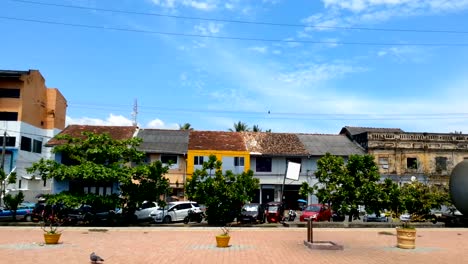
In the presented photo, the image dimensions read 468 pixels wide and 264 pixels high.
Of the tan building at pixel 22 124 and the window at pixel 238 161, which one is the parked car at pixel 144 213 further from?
the tan building at pixel 22 124

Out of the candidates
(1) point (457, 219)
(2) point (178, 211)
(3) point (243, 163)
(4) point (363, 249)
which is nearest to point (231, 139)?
(3) point (243, 163)

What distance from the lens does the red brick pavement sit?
13039 millimetres

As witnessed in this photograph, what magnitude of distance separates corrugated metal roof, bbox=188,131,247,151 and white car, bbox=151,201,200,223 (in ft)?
41.5

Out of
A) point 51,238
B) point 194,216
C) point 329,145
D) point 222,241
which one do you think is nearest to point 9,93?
point 194,216

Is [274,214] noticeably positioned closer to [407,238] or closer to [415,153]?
[407,238]

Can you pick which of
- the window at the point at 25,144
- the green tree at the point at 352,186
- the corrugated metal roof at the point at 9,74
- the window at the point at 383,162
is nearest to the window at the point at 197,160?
the green tree at the point at 352,186

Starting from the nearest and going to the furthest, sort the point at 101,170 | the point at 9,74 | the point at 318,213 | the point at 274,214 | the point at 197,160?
the point at 101,170
the point at 274,214
the point at 318,213
the point at 197,160
the point at 9,74

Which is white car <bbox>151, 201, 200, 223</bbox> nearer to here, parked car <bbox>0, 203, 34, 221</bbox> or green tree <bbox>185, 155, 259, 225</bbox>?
green tree <bbox>185, 155, 259, 225</bbox>

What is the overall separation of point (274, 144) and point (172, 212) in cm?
1750

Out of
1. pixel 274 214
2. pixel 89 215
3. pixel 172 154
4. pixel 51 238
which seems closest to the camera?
pixel 51 238

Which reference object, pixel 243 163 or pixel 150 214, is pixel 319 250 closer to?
pixel 150 214

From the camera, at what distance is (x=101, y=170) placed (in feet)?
80.6

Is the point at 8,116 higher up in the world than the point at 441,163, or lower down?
higher up

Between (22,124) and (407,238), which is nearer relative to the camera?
(407,238)
